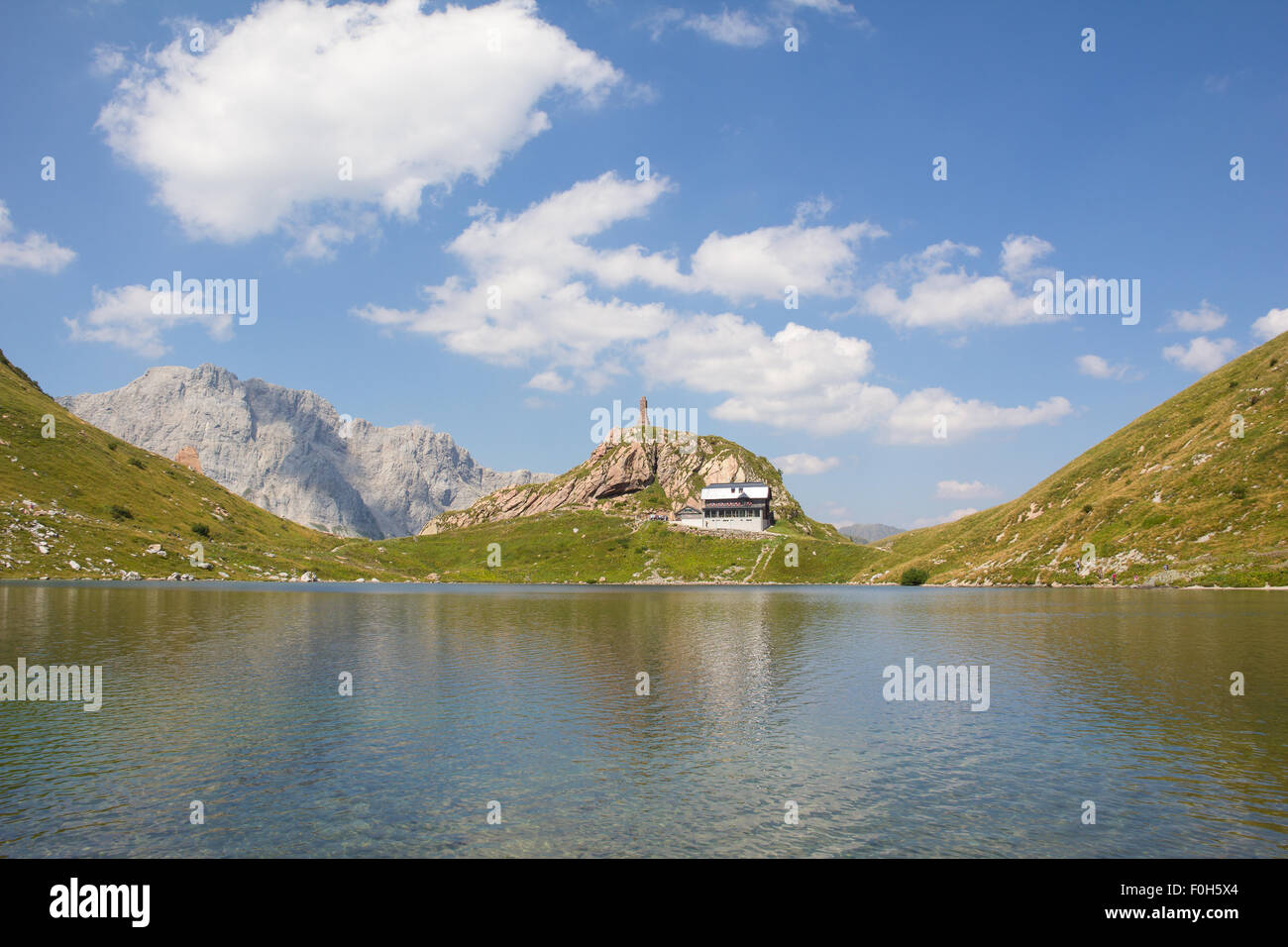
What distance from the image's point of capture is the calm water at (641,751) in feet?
79.8

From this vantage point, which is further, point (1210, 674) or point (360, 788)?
point (1210, 674)

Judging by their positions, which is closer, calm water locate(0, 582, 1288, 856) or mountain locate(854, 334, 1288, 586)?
calm water locate(0, 582, 1288, 856)

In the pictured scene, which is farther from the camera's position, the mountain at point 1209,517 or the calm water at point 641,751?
the mountain at point 1209,517

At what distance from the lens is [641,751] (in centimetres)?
3484

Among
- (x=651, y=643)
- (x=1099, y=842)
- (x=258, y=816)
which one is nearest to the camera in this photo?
(x=1099, y=842)

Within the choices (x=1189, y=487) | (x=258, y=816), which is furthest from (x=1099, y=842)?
(x=1189, y=487)

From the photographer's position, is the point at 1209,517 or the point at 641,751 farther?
the point at 1209,517

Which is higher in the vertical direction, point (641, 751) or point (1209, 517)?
point (1209, 517)

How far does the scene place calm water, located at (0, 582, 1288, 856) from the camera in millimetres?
24328

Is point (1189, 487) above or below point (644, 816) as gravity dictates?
above

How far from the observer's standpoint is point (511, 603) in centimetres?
14775
